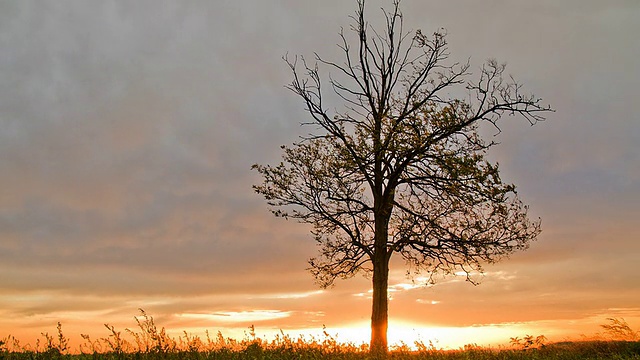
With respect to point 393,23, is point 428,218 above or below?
below

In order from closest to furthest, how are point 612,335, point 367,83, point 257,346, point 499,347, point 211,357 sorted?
point 211,357, point 257,346, point 499,347, point 612,335, point 367,83

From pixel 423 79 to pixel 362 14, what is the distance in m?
4.27

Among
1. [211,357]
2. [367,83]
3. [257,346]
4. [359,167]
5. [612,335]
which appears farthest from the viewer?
[367,83]

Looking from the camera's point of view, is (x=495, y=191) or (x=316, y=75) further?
(x=316, y=75)

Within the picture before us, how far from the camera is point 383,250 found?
25.2 meters

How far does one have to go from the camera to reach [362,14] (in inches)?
1093

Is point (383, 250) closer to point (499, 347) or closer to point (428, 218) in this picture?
point (428, 218)

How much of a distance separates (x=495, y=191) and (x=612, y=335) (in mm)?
7457

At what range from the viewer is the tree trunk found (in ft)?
78.4

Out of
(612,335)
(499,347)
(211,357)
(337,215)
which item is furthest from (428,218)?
(211,357)

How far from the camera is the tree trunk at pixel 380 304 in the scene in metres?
23.9

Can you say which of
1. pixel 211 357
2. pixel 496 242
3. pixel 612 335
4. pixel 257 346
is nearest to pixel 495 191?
pixel 496 242

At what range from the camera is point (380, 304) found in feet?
80.0

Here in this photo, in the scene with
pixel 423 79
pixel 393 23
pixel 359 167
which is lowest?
pixel 359 167
